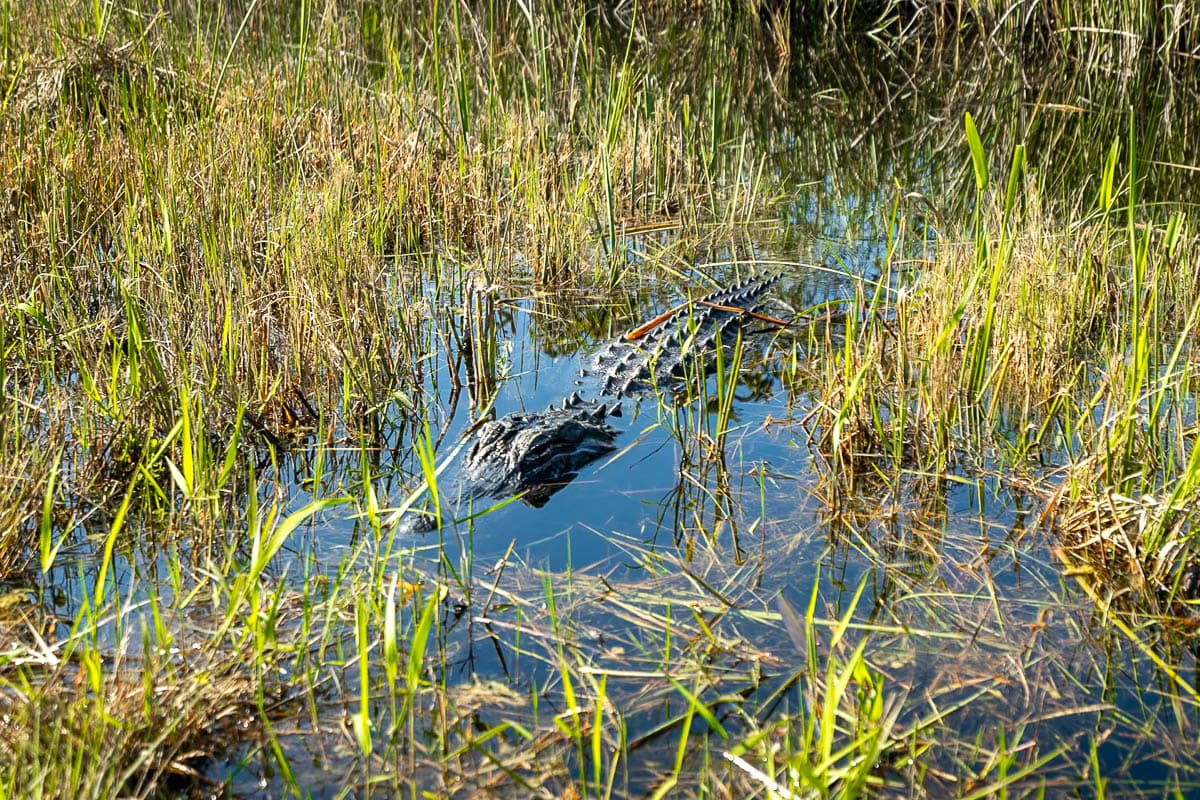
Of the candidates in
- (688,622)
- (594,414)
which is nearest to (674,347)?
(594,414)

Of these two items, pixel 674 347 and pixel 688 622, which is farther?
pixel 674 347

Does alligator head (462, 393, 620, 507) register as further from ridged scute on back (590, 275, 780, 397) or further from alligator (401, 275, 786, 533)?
ridged scute on back (590, 275, 780, 397)

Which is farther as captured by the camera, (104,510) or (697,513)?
(697,513)

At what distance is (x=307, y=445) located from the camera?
3443 millimetres

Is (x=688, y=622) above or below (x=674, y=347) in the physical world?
below

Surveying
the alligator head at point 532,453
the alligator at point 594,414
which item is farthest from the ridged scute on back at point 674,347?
the alligator head at point 532,453

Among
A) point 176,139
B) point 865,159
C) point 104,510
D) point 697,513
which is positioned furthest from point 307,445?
point 865,159

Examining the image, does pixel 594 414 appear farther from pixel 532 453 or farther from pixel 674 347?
pixel 674 347

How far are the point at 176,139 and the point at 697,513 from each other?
115 inches

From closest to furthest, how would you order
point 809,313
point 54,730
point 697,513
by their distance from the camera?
point 54,730 < point 697,513 < point 809,313

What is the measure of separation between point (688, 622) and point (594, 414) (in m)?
1.28

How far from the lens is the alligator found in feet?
11.0

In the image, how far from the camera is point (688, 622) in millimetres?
2619

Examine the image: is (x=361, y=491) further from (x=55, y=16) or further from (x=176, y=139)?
(x=55, y=16)
